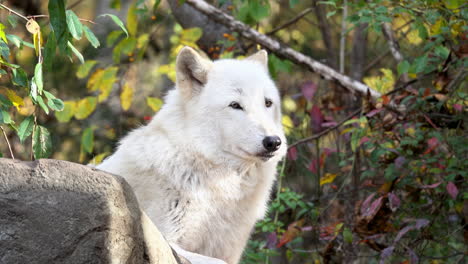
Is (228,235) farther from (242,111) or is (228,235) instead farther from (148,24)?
(148,24)

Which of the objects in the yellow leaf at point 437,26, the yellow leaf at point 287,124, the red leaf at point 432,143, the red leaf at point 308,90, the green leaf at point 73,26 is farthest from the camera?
the yellow leaf at point 287,124

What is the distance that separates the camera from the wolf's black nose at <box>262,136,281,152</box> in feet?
12.6

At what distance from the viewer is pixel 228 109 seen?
4051mm

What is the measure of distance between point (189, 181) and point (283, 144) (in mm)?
629

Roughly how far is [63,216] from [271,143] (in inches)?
71.1

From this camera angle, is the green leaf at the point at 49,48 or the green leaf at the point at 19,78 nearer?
the green leaf at the point at 49,48

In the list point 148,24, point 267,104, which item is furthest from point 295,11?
point 267,104

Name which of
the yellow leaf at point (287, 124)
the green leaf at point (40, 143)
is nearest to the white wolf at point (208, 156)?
the green leaf at point (40, 143)

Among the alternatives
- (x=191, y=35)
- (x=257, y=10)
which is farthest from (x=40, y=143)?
(x=191, y=35)

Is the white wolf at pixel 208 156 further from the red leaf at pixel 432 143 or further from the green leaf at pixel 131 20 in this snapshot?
the green leaf at pixel 131 20

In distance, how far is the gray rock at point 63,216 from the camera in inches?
87.2

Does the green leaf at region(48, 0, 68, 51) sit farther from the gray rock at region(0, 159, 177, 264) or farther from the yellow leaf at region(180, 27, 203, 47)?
the yellow leaf at region(180, 27, 203, 47)

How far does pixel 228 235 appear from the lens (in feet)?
13.0

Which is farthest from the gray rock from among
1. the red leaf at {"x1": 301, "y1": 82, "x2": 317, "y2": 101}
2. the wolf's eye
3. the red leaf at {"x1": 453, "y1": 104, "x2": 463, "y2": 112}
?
the red leaf at {"x1": 301, "y1": 82, "x2": 317, "y2": 101}
